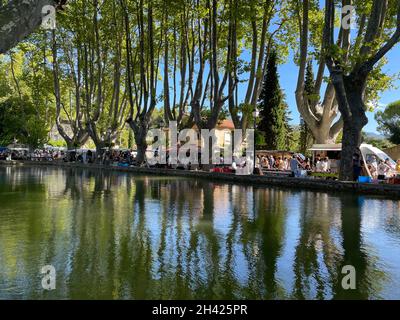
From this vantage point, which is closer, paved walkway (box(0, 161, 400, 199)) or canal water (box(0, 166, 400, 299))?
canal water (box(0, 166, 400, 299))

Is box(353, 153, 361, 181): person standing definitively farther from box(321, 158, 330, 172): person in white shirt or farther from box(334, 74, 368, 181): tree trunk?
box(321, 158, 330, 172): person in white shirt

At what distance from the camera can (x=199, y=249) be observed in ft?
25.6

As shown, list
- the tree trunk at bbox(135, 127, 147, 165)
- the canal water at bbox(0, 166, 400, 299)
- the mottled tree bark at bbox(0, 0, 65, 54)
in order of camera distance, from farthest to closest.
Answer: the tree trunk at bbox(135, 127, 147, 165) < the canal water at bbox(0, 166, 400, 299) < the mottled tree bark at bbox(0, 0, 65, 54)

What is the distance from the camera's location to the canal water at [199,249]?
18.9ft

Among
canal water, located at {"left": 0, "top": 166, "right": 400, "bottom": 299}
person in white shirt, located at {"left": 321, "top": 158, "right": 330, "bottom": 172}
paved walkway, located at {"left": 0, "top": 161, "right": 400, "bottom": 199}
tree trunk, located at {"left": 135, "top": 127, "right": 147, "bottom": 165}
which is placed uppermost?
tree trunk, located at {"left": 135, "top": 127, "right": 147, "bottom": 165}

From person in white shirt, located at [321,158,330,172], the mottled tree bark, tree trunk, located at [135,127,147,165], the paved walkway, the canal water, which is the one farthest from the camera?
tree trunk, located at [135,127,147,165]

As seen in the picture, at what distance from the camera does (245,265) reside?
6.82 meters

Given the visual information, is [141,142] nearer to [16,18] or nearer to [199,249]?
[199,249]

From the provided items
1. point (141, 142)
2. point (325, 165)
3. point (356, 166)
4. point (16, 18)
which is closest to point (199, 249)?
point (16, 18)

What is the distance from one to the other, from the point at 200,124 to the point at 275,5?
29.5ft

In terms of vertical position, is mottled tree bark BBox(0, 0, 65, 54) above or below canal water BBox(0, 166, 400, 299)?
above

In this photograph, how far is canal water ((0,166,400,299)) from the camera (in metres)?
5.75

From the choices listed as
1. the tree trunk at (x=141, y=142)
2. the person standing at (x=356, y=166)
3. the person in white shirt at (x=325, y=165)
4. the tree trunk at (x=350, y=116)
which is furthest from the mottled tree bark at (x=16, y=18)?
the tree trunk at (x=141, y=142)

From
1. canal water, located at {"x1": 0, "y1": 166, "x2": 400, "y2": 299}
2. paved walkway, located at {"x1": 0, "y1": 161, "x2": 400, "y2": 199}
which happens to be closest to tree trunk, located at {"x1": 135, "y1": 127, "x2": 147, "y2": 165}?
paved walkway, located at {"x1": 0, "y1": 161, "x2": 400, "y2": 199}
